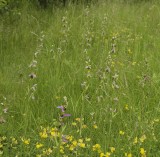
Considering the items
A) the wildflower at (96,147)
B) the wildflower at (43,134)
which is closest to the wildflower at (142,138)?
the wildflower at (96,147)

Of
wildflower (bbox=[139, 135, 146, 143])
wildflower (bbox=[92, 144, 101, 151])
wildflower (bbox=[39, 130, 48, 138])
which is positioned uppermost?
wildflower (bbox=[139, 135, 146, 143])

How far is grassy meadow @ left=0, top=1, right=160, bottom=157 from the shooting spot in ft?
7.94

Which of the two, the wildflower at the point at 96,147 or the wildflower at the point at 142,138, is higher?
the wildflower at the point at 142,138

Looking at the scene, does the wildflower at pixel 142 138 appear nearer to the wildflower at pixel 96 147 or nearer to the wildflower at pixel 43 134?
the wildflower at pixel 96 147

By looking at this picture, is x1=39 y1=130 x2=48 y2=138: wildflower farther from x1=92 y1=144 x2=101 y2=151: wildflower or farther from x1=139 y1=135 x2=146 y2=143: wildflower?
x1=139 y1=135 x2=146 y2=143: wildflower

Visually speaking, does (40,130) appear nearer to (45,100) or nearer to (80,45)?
(45,100)

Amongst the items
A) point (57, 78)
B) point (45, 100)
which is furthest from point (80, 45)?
point (45, 100)

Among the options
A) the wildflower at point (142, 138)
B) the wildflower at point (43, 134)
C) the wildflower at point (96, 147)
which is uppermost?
the wildflower at point (142, 138)

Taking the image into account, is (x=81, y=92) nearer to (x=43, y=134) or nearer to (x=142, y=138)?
(x=43, y=134)

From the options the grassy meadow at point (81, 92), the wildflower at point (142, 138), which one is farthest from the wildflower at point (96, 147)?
the wildflower at point (142, 138)

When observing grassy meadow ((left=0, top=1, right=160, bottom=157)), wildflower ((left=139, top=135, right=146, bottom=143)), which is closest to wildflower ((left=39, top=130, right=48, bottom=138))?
grassy meadow ((left=0, top=1, right=160, bottom=157))

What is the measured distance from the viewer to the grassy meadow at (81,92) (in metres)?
2.42

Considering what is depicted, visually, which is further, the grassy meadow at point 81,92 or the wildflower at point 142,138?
the grassy meadow at point 81,92

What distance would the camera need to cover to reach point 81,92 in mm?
3229
